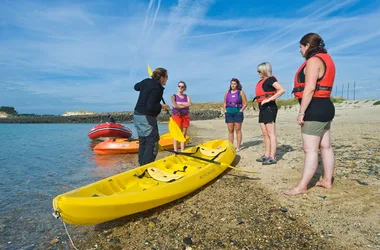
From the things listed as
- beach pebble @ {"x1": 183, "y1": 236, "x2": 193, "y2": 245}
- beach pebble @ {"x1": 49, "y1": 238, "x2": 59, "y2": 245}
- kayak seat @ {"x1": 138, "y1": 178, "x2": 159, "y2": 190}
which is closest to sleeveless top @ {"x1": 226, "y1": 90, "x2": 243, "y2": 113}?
kayak seat @ {"x1": 138, "y1": 178, "x2": 159, "y2": 190}

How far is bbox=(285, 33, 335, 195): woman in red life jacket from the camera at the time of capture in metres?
3.35

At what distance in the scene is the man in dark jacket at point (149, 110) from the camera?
4668 mm

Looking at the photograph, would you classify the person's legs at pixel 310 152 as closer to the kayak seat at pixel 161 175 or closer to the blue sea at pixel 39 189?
the kayak seat at pixel 161 175

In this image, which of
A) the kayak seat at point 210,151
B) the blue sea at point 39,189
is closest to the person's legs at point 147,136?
the kayak seat at point 210,151

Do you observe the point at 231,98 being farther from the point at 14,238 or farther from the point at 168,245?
the point at 14,238

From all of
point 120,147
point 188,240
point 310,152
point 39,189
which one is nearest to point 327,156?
point 310,152

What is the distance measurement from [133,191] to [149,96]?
187 centimetres

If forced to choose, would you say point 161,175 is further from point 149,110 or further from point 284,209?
point 284,209

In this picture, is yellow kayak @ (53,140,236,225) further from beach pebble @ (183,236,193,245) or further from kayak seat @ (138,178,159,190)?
beach pebble @ (183,236,193,245)

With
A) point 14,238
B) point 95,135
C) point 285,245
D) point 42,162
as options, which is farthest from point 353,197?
point 95,135

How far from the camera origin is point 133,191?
346 cm

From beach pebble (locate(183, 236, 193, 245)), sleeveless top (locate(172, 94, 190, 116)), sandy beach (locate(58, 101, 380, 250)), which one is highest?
sleeveless top (locate(172, 94, 190, 116))

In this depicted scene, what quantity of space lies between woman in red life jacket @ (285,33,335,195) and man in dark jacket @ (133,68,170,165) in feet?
7.96

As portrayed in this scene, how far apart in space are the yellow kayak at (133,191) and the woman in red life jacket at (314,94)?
5.75 feet
